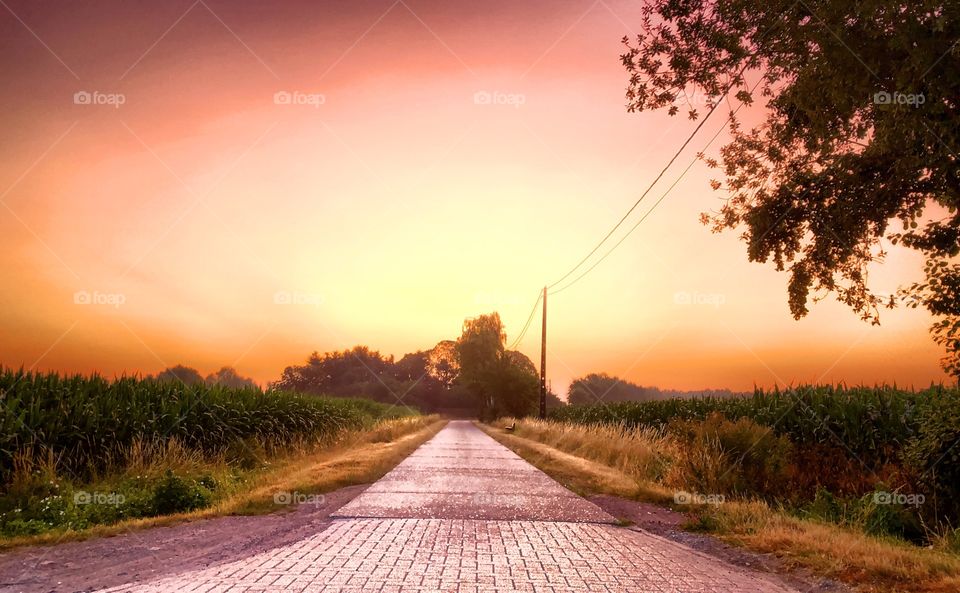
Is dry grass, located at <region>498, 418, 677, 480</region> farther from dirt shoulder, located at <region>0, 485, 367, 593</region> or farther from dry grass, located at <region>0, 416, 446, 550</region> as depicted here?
dirt shoulder, located at <region>0, 485, 367, 593</region>

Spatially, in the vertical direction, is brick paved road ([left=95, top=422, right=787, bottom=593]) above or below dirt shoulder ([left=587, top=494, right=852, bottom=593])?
above

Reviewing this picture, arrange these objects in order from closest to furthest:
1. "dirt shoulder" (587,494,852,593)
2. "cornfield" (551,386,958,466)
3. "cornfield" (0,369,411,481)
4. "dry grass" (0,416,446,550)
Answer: "dirt shoulder" (587,494,852,593) → "dry grass" (0,416,446,550) → "cornfield" (0,369,411,481) → "cornfield" (551,386,958,466)

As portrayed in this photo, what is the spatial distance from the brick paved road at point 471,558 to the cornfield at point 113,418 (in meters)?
7.10

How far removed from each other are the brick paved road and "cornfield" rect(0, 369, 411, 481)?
7104 millimetres

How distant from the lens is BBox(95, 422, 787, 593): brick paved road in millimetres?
6246

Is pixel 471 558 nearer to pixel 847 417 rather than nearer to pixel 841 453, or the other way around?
pixel 841 453

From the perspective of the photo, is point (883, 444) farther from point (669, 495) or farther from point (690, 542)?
point (690, 542)

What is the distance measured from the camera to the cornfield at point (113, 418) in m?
13.6

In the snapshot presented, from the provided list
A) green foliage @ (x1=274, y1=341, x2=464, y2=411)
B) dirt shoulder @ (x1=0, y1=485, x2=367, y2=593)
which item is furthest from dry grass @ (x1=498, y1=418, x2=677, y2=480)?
green foliage @ (x1=274, y1=341, x2=464, y2=411)

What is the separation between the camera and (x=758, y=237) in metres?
15.6

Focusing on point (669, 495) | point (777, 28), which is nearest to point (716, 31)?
point (777, 28)

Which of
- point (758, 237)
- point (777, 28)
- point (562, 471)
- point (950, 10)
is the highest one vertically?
point (777, 28)

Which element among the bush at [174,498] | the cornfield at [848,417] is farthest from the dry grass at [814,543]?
the bush at [174,498]

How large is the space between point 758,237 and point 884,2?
22.3 ft
